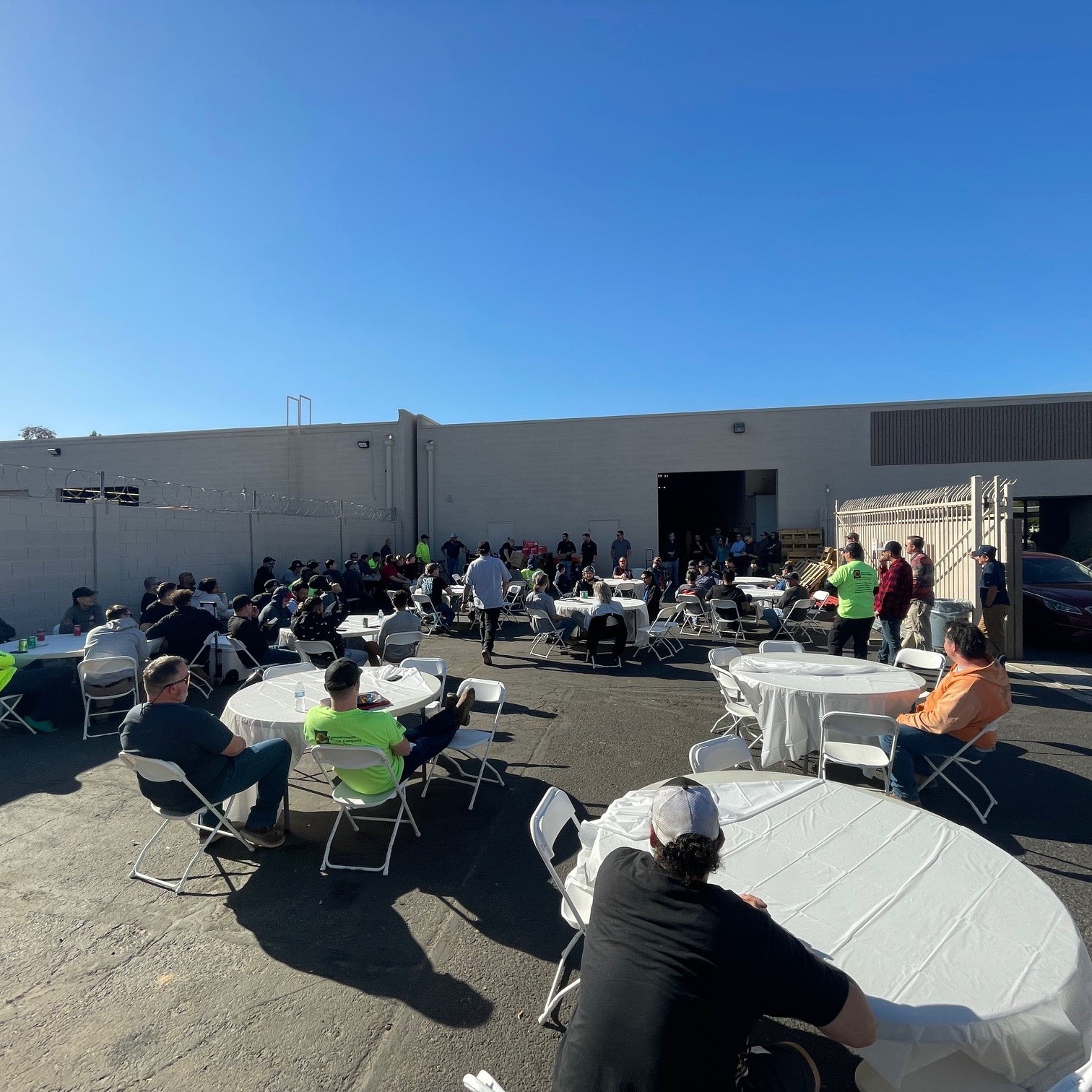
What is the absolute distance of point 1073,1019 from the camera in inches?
65.0

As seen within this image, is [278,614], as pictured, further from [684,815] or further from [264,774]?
[684,815]

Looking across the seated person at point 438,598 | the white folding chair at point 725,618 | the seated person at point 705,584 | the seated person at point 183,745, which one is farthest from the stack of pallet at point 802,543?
the seated person at point 183,745

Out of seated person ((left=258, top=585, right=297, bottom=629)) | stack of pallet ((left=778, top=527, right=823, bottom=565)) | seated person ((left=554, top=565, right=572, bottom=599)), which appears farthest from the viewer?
stack of pallet ((left=778, top=527, right=823, bottom=565))

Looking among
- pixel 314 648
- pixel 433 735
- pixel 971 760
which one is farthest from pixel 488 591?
pixel 971 760

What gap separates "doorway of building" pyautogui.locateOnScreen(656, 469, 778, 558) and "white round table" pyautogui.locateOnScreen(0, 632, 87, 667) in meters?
16.6

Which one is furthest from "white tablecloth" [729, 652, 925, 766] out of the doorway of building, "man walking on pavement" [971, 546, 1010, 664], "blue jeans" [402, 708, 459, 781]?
the doorway of building

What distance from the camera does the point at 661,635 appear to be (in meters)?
9.35

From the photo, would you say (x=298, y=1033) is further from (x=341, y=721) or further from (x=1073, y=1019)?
(x=1073, y=1019)

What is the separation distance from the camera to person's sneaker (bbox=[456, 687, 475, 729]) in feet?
14.1

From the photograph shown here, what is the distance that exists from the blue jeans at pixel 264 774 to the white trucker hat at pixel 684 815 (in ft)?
8.90

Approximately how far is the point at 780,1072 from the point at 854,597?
236 inches

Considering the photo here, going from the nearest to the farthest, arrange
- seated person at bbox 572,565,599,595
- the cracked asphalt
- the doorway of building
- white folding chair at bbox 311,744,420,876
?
the cracked asphalt < white folding chair at bbox 311,744,420,876 < seated person at bbox 572,565,599,595 < the doorway of building

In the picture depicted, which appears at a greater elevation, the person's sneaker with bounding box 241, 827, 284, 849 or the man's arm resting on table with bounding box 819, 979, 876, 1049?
the man's arm resting on table with bounding box 819, 979, 876, 1049

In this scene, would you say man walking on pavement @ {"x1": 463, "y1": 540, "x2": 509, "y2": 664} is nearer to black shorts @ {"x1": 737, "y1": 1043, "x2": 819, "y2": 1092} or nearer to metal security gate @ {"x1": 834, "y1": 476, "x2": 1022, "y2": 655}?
metal security gate @ {"x1": 834, "y1": 476, "x2": 1022, "y2": 655}
